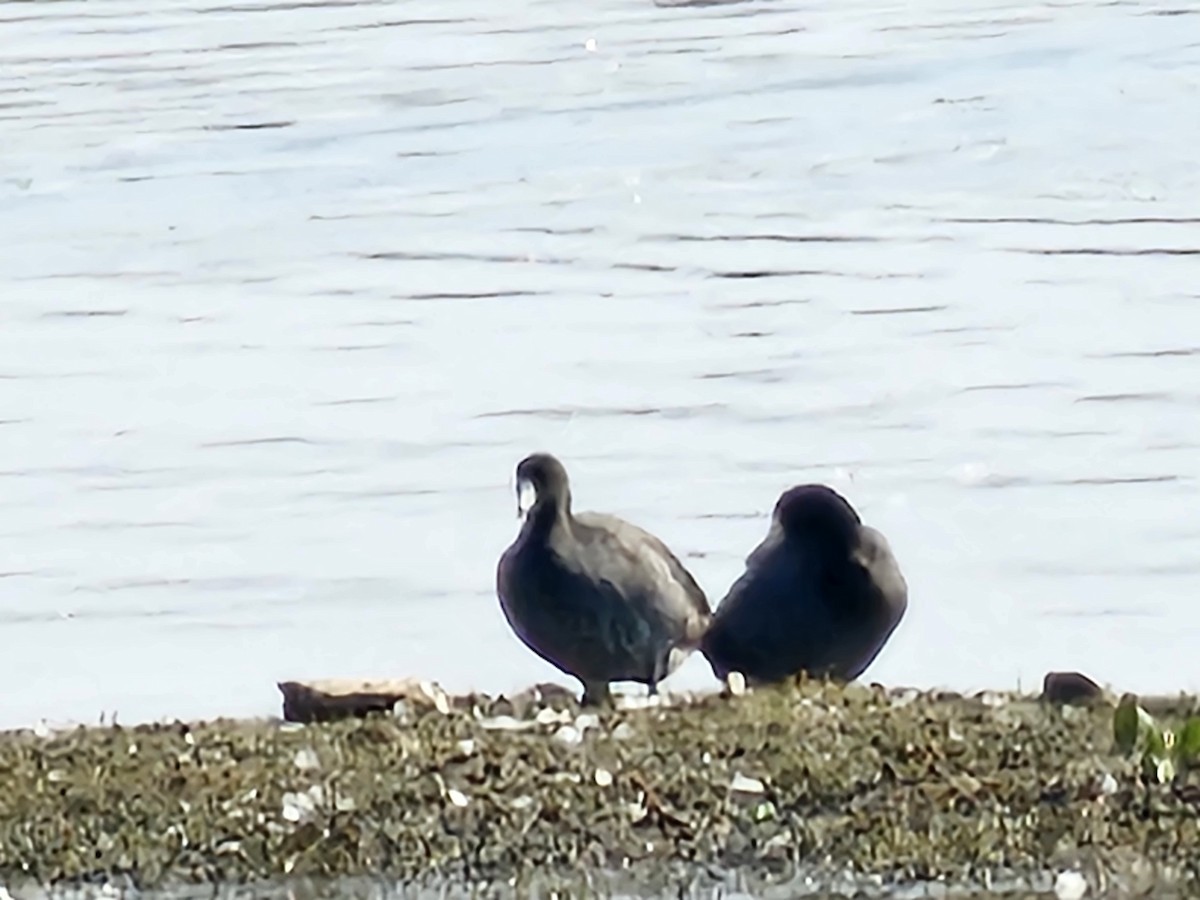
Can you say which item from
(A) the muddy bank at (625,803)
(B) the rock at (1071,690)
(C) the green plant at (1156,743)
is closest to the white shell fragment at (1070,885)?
(A) the muddy bank at (625,803)

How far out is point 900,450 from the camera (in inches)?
479

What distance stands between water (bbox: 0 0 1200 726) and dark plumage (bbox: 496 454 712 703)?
2.39 feet

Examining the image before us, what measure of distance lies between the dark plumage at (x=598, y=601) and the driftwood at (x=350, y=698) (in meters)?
0.56

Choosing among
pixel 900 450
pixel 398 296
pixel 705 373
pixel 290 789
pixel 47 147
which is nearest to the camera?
pixel 290 789

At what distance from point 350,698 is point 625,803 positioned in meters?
1.55

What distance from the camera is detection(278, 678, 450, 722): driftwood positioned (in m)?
7.69

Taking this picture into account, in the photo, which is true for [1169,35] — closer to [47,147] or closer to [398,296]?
[47,147]

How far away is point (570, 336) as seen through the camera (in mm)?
14430

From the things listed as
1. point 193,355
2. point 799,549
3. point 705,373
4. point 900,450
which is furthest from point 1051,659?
point 193,355

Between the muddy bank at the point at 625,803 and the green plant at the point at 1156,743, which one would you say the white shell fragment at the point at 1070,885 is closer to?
the muddy bank at the point at 625,803

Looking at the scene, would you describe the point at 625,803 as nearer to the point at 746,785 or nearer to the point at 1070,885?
the point at 746,785

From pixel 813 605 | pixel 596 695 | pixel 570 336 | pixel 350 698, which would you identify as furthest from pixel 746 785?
pixel 570 336

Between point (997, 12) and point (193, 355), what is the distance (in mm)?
12896

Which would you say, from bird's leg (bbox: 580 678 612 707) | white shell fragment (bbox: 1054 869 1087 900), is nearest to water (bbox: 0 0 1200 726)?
bird's leg (bbox: 580 678 612 707)
